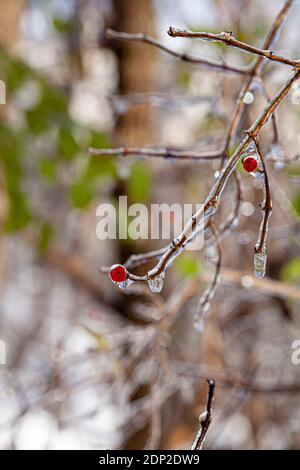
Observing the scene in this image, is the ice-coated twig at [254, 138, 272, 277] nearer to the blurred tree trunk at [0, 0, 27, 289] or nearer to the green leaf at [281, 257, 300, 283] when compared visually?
the green leaf at [281, 257, 300, 283]

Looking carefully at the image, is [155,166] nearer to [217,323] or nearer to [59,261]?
[59,261]

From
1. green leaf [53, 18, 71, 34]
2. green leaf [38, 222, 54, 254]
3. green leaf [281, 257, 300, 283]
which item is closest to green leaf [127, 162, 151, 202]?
green leaf [38, 222, 54, 254]

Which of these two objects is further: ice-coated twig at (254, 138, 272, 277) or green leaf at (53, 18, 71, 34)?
green leaf at (53, 18, 71, 34)

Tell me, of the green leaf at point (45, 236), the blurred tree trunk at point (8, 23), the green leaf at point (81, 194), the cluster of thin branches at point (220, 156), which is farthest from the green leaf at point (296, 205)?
the blurred tree trunk at point (8, 23)

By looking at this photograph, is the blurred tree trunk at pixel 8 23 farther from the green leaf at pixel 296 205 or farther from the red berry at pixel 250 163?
the red berry at pixel 250 163

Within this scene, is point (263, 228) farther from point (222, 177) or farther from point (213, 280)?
point (213, 280)

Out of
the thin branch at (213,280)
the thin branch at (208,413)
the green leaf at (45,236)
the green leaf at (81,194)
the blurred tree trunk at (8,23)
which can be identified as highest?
the blurred tree trunk at (8,23)

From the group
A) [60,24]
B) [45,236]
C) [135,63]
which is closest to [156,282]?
[45,236]

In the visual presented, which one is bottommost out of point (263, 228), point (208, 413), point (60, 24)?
point (208, 413)
